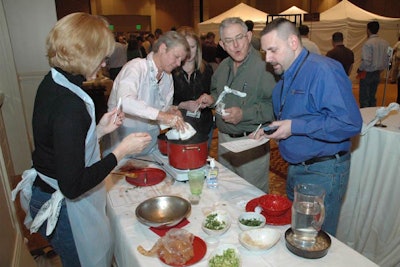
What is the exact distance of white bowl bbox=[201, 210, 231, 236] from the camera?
4.08 feet

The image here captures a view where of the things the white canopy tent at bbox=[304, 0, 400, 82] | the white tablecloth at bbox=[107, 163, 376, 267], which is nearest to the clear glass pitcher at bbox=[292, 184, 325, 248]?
the white tablecloth at bbox=[107, 163, 376, 267]

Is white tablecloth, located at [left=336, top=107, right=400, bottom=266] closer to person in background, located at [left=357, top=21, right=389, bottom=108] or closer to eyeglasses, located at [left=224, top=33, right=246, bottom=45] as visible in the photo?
eyeglasses, located at [left=224, top=33, right=246, bottom=45]

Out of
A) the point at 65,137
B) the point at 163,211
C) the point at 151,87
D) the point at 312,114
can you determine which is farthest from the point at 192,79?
the point at 65,137

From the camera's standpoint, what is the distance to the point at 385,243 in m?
2.07

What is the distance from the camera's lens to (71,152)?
1.07 m

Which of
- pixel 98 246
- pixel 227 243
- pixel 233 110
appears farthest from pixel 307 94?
pixel 98 246

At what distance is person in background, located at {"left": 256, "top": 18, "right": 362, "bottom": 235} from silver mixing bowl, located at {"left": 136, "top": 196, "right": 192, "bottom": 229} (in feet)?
1.85

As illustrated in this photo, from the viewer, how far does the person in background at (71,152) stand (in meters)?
1.10

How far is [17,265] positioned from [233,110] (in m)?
1.64

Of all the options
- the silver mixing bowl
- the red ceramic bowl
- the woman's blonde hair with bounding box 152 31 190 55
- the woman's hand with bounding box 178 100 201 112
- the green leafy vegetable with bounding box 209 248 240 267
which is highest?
the woman's blonde hair with bounding box 152 31 190 55

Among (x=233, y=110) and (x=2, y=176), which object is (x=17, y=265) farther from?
(x=233, y=110)

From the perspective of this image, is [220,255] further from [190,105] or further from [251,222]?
[190,105]

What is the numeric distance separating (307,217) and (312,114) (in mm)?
597

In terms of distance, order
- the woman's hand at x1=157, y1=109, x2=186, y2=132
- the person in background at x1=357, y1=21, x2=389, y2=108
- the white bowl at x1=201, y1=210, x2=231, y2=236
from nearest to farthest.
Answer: the white bowl at x1=201, y1=210, x2=231, y2=236 < the woman's hand at x1=157, y1=109, x2=186, y2=132 < the person in background at x1=357, y1=21, x2=389, y2=108
